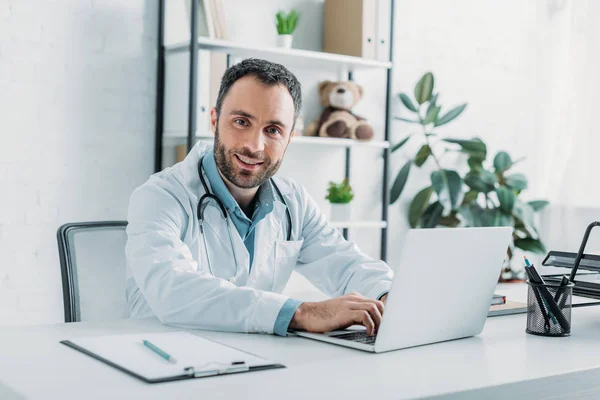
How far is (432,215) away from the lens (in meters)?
3.63

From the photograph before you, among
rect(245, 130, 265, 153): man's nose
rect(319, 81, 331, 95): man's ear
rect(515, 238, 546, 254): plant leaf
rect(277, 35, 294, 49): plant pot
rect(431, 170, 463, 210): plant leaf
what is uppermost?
rect(277, 35, 294, 49): plant pot

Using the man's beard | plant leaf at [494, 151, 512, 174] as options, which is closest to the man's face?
the man's beard

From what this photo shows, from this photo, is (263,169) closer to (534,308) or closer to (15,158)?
(534,308)

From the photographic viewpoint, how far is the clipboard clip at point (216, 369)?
0.97 metres

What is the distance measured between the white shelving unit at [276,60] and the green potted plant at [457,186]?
224mm

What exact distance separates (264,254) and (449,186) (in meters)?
1.96

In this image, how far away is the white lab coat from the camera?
1309 millimetres

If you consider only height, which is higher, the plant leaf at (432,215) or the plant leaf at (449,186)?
the plant leaf at (449,186)

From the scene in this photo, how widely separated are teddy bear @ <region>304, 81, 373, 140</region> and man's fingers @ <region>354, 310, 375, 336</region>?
1943 millimetres

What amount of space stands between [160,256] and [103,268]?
0.36 m

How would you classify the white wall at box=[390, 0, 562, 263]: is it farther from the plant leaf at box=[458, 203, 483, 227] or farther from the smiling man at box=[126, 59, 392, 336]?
the smiling man at box=[126, 59, 392, 336]

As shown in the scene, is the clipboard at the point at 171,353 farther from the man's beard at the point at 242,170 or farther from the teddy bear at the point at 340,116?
the teddy bear at the point at 340,116

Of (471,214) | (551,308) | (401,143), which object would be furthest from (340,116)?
(551,308)

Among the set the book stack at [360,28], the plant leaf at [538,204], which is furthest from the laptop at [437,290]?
the plant leaf at [538,204]
